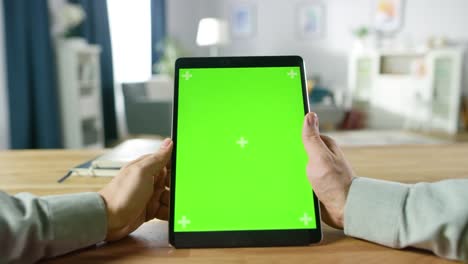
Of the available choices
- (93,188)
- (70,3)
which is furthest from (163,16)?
(93,188)

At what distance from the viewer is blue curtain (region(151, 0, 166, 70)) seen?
5.73 metres

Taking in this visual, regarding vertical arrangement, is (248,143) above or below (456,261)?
above

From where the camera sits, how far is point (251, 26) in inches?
267

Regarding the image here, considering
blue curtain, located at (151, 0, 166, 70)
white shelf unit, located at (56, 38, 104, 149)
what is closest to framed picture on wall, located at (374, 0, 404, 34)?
blue curtain, located at (151, 0, 166, 70)

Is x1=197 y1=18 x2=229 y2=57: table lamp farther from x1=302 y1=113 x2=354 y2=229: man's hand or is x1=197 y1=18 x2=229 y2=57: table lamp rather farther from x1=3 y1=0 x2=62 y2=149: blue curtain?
x1=302 y1=113 x2=354 y2=229: man's hand

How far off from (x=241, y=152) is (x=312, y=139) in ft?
0.28

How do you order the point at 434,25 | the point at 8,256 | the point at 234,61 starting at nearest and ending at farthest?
the point at 8,256, the point at 234,61, the point at 434,25

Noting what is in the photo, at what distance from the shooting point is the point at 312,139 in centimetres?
49

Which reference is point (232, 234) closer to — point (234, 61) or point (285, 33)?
point (234, 61)

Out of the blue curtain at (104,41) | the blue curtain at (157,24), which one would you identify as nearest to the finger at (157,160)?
the blue curtain at (104,41)

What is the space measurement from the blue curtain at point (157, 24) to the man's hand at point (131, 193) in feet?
18.0

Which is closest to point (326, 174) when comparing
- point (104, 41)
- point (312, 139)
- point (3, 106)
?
point (312, 139)

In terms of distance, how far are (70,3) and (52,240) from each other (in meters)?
4.17

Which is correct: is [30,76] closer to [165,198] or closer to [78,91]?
[78,91]
